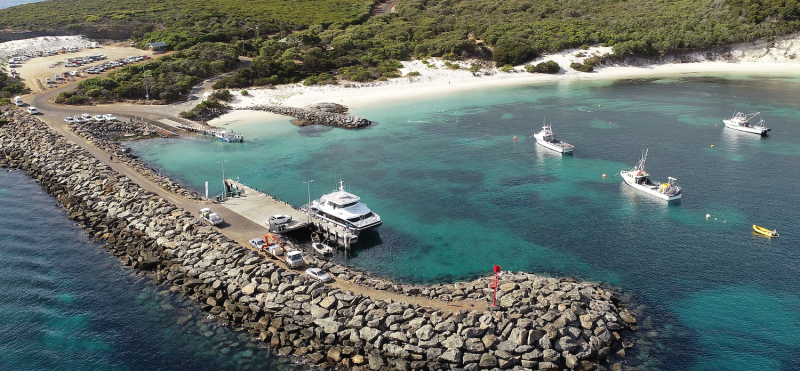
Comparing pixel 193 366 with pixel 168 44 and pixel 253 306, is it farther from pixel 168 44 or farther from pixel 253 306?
pixel 168 44

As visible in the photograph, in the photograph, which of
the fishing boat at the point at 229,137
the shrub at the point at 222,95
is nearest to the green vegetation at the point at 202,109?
the shrub at the point at 222,95

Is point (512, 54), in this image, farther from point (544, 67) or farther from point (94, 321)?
point (94, 321)

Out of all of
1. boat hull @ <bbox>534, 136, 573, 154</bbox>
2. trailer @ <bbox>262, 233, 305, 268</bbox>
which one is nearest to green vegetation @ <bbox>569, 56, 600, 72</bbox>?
boat hull @ <bbox>534, 136, 573, 154</bbox>

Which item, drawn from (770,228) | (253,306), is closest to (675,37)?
(770,228)

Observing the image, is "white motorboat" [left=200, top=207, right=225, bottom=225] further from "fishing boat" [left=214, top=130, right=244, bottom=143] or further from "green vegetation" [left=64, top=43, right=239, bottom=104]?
"green vegetation" [left=64, top=43, right=239, bottom=104]

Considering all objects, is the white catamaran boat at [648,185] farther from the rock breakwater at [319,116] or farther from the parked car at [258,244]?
the rock breakwater at [319,116]

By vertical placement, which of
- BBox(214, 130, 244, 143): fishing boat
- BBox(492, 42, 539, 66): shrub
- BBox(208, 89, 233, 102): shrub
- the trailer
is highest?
BBox(492, 42, 539, 66): shrub
